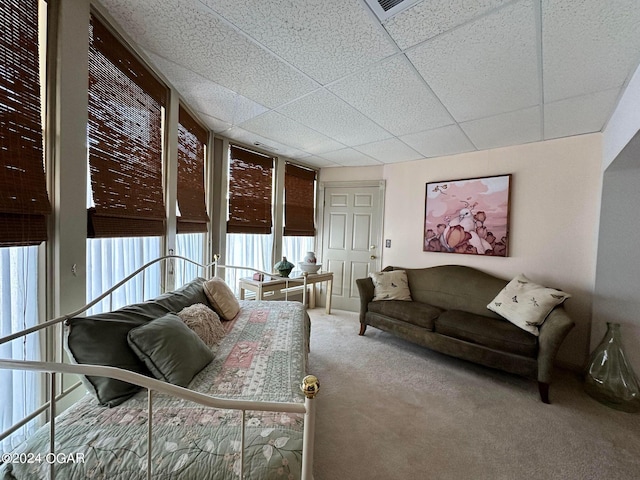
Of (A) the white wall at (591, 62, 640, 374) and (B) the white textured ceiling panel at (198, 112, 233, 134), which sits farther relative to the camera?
(B) the white textured ceiling panel at (198, 112, 233, 134)

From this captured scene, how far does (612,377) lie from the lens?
2.03 m

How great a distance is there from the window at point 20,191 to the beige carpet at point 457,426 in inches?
57.2

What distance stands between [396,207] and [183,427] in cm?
364

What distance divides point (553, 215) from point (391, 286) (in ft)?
6.19

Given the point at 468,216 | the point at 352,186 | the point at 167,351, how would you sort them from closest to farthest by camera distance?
1. the point at 167,351
2. the point at 468,216
3. the point at 352,186

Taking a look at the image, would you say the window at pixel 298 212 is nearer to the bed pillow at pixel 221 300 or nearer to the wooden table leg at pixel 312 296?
the wooden table leg at pixel 312 296

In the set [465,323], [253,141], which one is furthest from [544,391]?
[253,141]

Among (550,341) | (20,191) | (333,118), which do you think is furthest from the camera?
(333,118)

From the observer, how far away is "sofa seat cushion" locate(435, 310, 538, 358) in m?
2.15

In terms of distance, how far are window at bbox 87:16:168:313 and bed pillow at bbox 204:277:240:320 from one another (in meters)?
0.45

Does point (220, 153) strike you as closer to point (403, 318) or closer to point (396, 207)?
point (396, 207)

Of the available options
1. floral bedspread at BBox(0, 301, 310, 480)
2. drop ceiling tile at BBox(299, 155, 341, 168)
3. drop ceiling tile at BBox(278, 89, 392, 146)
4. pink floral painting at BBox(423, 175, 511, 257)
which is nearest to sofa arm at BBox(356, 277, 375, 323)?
pink floral painting at BBox(423, 175, 511, 257)

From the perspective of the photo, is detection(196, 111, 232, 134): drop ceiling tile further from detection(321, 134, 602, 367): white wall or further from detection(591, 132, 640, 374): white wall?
detection(591, 132, 640, 374): white wall

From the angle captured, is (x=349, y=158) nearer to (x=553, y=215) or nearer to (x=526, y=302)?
(x=553, y=215)
